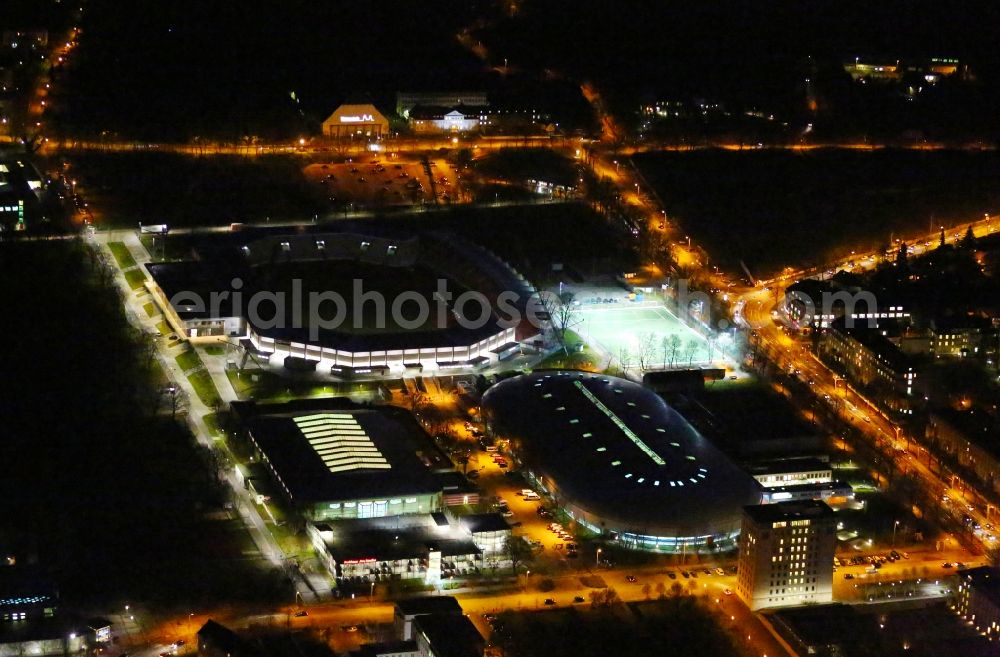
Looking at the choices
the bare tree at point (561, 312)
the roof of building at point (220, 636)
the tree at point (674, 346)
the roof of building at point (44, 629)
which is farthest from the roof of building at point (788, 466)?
the roof of building at point (44, 629)

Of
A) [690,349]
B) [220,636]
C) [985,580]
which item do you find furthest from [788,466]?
[220,636]

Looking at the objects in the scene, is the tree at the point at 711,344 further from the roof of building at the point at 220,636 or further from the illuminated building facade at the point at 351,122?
the roof of building at the point at 220,636

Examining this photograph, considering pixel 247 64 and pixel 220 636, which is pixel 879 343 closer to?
pixel 220 636

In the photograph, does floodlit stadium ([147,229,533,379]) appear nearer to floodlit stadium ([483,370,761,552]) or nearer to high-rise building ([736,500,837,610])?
floodlit stadium ([483,370,761,552])

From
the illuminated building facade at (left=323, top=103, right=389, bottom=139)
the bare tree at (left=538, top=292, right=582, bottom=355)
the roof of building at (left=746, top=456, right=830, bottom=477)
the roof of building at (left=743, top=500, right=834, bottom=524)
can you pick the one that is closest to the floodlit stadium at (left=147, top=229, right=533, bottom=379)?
the bare tree at (left=538, top=292, right=582, bottom=355)

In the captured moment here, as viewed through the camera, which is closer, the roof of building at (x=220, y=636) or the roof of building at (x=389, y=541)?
the roof of building at (x=220, y=636)

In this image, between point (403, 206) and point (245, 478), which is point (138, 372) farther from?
point (403, 206)
